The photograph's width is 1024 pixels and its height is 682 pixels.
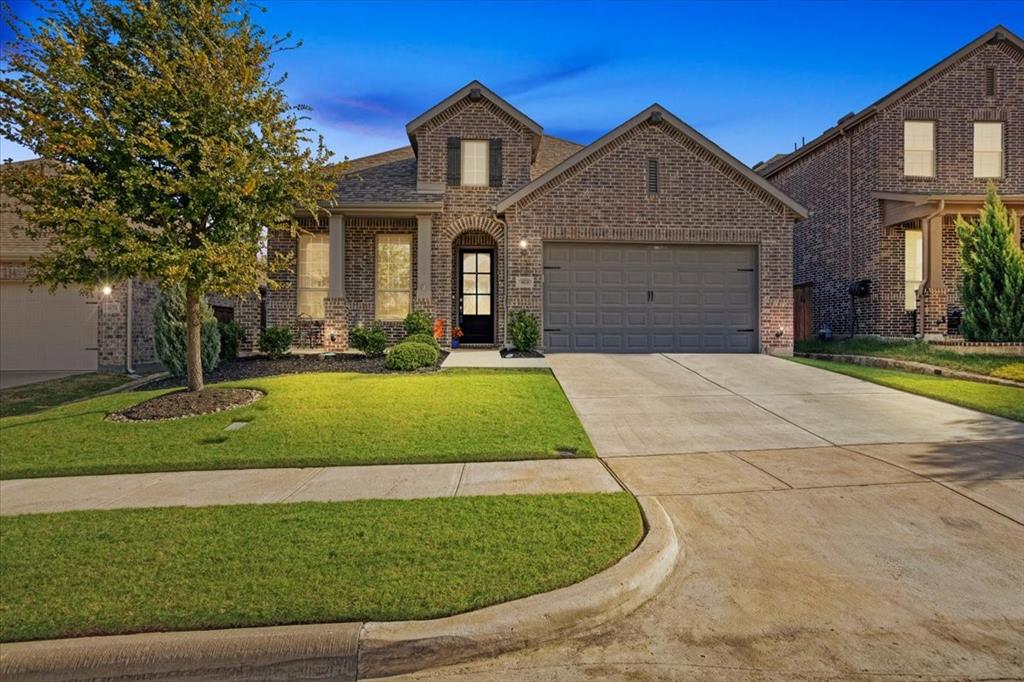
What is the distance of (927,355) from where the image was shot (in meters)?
13.1

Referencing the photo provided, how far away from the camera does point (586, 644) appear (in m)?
3.03

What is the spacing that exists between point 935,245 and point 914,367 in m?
4.97

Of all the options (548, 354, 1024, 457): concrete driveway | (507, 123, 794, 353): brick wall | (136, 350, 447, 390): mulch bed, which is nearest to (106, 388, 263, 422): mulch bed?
(136, 350, 447, 390): mulch bed

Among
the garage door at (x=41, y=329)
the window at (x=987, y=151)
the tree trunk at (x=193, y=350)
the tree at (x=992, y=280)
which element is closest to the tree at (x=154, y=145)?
the tree trunk at (x=193, y=350)

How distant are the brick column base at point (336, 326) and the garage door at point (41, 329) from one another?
6442 millimetres

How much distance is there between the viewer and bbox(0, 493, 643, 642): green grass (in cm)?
314

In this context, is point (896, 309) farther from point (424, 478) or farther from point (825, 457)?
point (424, 478)

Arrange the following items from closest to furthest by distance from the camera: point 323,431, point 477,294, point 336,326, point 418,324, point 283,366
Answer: point 323,431 → point 283,366 → point 418,324 → point 336,326 → point 477,294

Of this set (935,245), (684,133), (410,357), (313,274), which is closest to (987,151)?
(935,245)

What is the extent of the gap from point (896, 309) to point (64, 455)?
1828cm

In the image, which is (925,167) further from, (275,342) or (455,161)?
(275,342)

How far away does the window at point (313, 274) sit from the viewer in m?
14.9

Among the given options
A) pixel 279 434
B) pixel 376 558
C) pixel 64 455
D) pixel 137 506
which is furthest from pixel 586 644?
pixel 64 455

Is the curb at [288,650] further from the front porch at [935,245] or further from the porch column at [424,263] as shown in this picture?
the front porch at [935,245]
